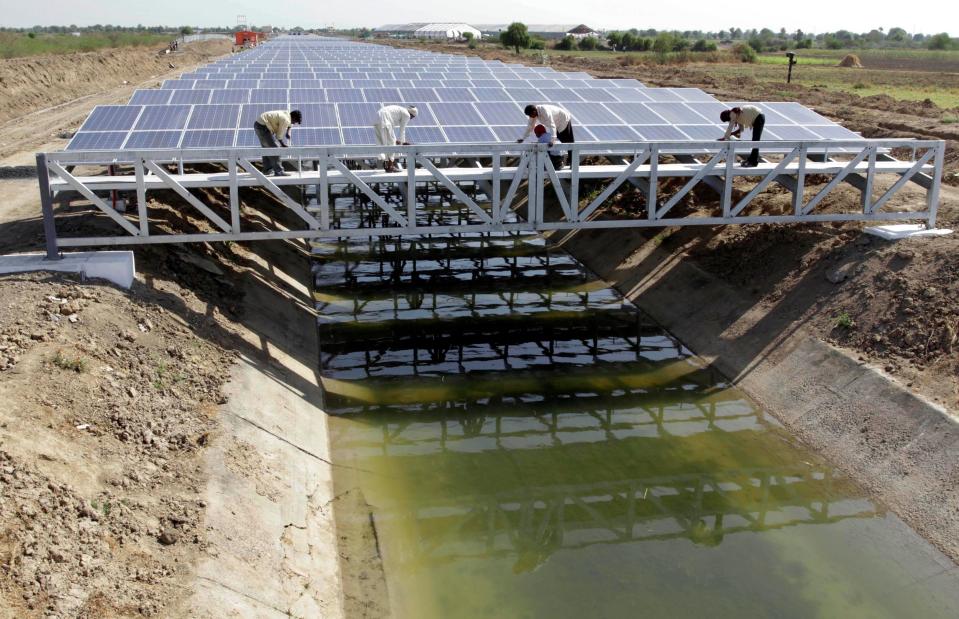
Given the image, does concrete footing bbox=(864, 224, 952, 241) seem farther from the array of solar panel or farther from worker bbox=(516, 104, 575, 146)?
worker bbox=(516, 104, 575, 146)

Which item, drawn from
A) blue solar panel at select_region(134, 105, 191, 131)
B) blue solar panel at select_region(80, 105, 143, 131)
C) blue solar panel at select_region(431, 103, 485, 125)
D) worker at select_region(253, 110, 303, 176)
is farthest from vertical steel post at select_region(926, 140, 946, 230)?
blue solar panel at select_region(80, 105, 143, 131)

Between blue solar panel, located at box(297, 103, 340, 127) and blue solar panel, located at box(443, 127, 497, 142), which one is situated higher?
blue solar panel, located at box(297, 103, 340, 127)

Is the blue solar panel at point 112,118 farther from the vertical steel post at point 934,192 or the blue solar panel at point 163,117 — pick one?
the vertical steel post at point 934,192

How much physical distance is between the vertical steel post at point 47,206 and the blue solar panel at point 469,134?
28.2 feet

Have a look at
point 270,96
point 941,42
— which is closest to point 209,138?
point 270,96

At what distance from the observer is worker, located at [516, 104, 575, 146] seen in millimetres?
17669

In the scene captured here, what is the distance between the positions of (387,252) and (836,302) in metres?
14.2

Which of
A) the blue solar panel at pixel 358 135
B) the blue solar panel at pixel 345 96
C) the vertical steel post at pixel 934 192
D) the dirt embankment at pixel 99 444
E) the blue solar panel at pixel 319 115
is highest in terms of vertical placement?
the blue solar panel at pixel 345 96

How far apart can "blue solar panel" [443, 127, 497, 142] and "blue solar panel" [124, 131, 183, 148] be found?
6.01 meters

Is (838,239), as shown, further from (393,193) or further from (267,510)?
(393,193)

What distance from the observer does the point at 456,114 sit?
22609 millimetres

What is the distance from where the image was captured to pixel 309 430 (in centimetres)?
1495

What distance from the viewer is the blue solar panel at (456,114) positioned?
71.6 feet

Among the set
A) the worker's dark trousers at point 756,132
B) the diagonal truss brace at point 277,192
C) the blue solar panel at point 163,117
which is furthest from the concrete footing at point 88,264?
the worker's dark trousers at point 756,132
